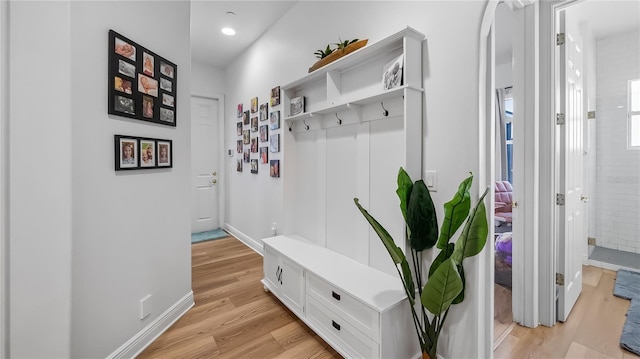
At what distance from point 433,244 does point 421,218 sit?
0.17 metres

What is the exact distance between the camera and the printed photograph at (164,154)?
6.42 ft

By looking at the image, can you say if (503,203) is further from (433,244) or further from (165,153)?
(165,153)

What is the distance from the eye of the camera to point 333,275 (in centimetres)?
183

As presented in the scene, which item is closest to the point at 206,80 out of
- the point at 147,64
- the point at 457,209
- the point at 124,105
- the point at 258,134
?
the point at 258,134

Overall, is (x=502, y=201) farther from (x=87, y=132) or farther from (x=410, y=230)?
(x=87, y=132)

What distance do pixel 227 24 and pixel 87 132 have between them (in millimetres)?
2455

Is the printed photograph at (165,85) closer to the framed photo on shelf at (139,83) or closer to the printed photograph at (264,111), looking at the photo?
the framed photo on shelf at (139,83)

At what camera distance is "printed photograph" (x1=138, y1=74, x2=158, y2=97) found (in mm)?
1787

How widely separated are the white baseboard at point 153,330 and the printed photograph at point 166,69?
1.74 meters

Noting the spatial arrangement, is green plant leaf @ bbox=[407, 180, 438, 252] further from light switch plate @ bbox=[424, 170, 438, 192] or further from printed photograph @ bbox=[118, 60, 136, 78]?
printed photograph @ bbox=[118, 60, 136, 78]

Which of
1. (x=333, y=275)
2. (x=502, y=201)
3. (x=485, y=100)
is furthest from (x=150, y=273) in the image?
(x=502, y=201)

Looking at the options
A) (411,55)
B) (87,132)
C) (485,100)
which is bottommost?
(87,132)

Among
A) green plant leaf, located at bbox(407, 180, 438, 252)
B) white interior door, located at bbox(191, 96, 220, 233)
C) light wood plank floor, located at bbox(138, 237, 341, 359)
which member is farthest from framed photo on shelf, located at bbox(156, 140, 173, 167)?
white interior door, located at bbox(191, 96, 220, 233)

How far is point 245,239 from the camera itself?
13.3ft
